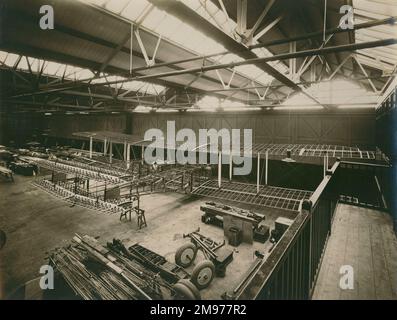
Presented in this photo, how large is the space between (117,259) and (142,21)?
24.3ft

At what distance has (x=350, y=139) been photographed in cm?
1357

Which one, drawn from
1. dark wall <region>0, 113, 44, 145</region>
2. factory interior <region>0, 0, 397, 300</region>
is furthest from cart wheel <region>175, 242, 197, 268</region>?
dark wall <region>0, 113, 44, 145</region>

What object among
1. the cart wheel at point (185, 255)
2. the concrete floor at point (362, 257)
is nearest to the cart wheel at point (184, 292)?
the cart wheel at point (185, 255)

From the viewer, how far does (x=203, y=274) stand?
5.66 m

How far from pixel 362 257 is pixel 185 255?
4.22m

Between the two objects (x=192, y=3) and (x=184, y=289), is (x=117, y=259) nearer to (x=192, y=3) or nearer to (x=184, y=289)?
(x=184, y=289)

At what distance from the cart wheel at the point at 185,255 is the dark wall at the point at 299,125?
1150cm

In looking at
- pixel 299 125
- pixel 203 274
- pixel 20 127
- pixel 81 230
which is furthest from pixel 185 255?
pixel 20 127

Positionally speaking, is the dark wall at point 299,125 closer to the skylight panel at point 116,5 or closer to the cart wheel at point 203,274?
the skylight panel at point 116,5

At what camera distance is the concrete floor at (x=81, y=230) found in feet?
20.7

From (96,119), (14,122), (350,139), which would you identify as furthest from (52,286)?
(14,122)

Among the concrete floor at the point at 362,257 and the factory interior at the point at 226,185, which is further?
the factory interior at the point at 226,185

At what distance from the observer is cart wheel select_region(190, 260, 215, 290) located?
18.1ft

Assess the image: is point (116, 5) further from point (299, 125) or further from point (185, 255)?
point (299, 125)
